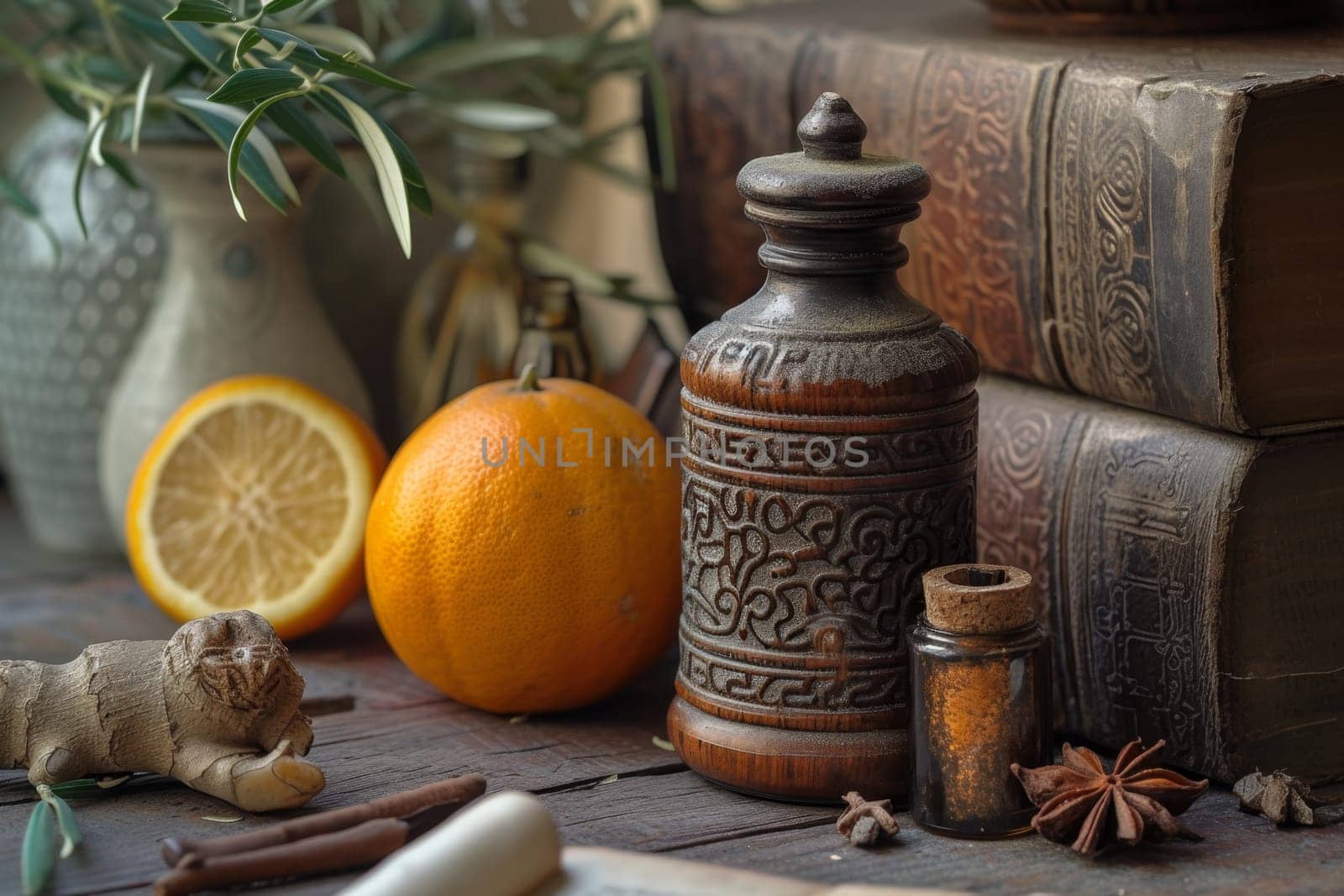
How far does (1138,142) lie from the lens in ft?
2.63

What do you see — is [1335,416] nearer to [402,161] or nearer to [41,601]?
[402,161]

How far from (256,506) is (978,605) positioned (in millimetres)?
512

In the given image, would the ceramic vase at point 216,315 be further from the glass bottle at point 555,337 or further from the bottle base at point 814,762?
the bottle base at point 814,762

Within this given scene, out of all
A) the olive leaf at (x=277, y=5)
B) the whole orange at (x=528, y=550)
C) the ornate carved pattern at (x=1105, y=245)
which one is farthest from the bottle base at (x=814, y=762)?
the olive leaf at (x=277, y=5)

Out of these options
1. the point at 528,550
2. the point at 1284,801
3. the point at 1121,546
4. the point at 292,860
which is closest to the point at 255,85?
the point at 528,550

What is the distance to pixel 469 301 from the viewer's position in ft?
4.10

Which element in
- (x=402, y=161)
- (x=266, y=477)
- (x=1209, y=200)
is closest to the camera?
(x=1209, y=200)

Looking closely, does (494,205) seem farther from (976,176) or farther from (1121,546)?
(1121,546)

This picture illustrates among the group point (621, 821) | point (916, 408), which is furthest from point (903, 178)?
point (621, 821)

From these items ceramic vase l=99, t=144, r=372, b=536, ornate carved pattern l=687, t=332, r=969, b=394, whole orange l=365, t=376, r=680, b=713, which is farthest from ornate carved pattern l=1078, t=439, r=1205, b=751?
ceramic vase l=99, t=144, r=372, b=536

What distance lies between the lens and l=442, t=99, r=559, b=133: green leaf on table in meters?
1.11

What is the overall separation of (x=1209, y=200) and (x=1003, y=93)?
17 cm

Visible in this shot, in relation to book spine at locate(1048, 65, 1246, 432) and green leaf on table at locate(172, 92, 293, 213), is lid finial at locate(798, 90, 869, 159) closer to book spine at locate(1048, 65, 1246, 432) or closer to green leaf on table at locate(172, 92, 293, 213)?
book spine at locate(1048, 65, 1246, 432)

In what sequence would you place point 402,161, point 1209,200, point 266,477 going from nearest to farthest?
point 1209,200, point 402,161, point 266,477
